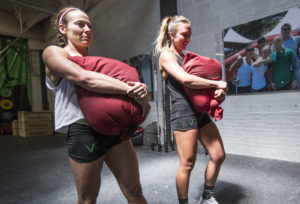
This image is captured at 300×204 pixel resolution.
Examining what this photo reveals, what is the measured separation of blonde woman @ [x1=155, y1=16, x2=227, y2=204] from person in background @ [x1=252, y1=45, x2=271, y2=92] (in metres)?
1.70

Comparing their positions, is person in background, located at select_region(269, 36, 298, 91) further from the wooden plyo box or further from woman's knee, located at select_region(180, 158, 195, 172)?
the wooden plyo box

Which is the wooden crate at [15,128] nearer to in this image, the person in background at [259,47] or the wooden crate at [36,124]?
the wooden crate at [36,124]

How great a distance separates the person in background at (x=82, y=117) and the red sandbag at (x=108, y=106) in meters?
0.03

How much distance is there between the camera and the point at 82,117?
0.83 metres

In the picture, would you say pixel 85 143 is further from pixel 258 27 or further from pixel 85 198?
pixel 258 27

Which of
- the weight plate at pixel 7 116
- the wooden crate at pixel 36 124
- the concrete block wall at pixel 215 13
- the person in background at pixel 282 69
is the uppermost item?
the concrete block wall at pixel 215 13

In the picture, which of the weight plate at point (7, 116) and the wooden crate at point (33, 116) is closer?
the wooden crate at point (33, 116)

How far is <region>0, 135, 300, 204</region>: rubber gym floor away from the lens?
1709 millimetres

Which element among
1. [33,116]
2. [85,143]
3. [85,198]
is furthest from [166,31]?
[33,116]

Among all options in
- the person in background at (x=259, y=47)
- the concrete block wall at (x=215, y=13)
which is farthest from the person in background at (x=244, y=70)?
the concrete block wall at (x=215, y=13)

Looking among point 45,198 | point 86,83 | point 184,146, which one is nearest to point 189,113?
point 184,146

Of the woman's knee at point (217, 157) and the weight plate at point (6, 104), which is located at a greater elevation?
the weight plate at point (6, 104)

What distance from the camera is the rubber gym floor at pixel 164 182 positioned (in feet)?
5.61

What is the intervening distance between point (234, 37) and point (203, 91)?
2.05 m
